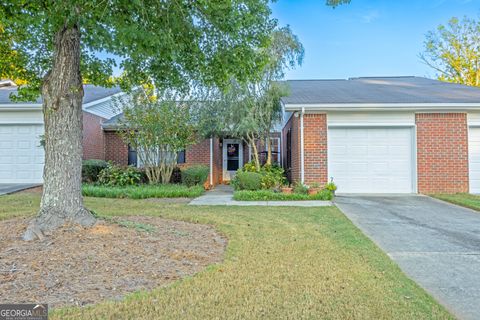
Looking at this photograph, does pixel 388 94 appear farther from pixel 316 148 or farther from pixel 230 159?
pixel 230 159

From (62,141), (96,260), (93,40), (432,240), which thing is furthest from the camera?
(432,240)

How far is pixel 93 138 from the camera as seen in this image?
46.9 ft

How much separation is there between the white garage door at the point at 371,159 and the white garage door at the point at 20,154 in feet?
37.1

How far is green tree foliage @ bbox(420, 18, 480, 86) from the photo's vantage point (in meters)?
23.3

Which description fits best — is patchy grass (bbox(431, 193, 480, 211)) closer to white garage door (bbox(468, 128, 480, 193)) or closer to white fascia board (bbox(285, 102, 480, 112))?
white garage door (bbox(468, 128, 480, 193))

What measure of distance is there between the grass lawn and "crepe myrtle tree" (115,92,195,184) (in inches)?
263

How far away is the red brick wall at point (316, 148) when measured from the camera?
999 cm

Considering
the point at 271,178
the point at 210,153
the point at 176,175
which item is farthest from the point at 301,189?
the point at 210,153

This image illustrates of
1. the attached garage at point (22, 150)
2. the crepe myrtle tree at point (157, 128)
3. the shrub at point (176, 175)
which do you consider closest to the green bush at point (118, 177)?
the crepe myrtle tree at point (157, 128)

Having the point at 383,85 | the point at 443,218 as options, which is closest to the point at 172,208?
the point at 443,218

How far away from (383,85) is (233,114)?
273 inches

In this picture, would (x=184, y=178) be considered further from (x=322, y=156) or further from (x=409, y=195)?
(x=409, y=195)

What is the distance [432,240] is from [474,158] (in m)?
6.93

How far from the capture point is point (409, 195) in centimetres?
Result: 984
